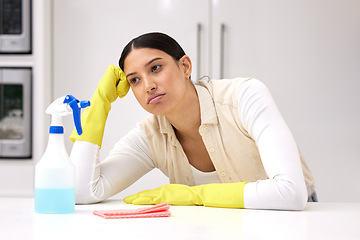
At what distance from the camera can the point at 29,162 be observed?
2.55 meters

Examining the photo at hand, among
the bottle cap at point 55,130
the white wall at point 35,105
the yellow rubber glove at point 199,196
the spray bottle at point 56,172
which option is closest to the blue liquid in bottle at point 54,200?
the spray bottle at point 56,172

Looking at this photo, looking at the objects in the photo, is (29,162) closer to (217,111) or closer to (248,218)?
(217,111)

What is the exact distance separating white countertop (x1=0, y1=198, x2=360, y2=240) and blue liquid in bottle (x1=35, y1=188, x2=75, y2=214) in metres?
0.03

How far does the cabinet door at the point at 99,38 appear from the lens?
2.60 metres

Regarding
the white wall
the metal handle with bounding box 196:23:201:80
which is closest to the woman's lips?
the metal handle with bounding box 196:23:201:80

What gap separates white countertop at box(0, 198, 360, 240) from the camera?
3.02 ft

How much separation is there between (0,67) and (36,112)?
29 cm

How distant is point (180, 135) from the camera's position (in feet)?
5.77

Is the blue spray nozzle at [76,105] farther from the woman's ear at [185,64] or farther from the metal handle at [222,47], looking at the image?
the metal handle at [222,47]

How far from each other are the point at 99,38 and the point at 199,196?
4.83 feet

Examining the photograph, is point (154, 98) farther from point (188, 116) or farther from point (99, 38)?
point (99, 38)

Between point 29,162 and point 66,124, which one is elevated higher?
point 66,124

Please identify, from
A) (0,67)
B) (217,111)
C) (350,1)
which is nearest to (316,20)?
(350,1)

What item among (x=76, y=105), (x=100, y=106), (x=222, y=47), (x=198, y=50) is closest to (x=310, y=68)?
(x=222, y=47)
